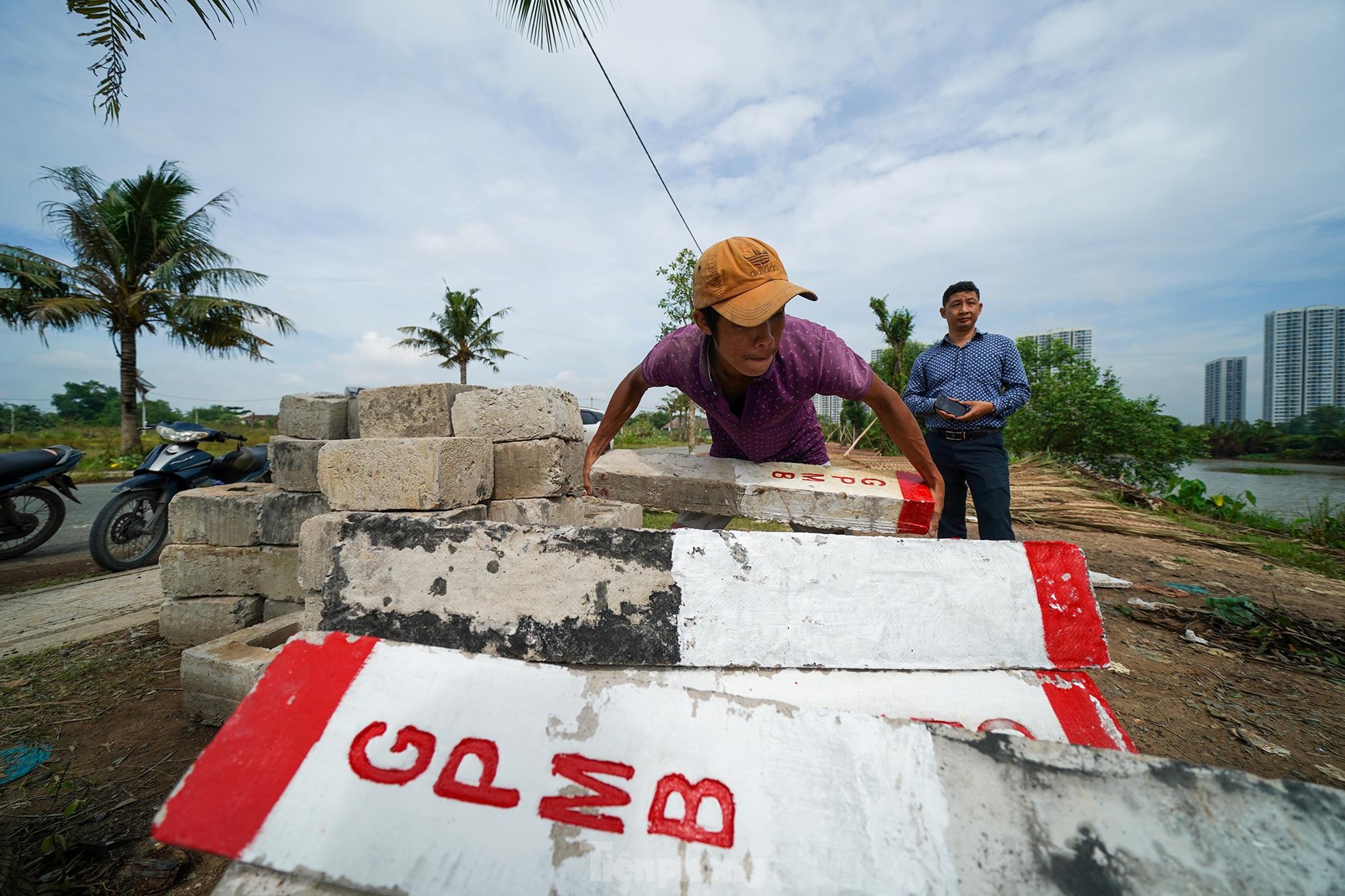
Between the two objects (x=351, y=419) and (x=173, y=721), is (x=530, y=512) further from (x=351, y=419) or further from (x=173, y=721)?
(x=173, y=721)

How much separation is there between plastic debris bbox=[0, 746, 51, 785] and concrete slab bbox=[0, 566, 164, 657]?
51.5 inches

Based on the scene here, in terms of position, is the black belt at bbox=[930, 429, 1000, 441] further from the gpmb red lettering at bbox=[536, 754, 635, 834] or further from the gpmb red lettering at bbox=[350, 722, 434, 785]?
→ the gpmb red lettering at bbox=[350, 722, 434, 785]

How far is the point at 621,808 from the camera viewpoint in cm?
105

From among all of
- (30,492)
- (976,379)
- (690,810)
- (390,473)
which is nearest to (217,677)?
(390,473)

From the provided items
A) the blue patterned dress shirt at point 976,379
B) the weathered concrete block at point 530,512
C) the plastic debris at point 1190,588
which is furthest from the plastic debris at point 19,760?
the plastic debris at point 1190,588

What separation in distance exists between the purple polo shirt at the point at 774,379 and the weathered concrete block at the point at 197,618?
3279mm

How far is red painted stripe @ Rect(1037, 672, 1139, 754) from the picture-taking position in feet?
4.27

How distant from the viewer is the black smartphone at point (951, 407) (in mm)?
2992

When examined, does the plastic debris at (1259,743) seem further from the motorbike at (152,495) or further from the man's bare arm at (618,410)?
the motorbike at (152,495)

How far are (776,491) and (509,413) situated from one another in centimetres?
201

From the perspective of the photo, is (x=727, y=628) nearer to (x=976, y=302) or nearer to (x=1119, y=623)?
(x=976, y=302)

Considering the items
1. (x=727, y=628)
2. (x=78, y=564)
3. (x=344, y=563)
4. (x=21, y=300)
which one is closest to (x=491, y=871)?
(x=727, y=628)

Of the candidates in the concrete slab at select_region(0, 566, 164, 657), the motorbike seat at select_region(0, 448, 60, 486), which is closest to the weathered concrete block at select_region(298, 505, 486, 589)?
the concrete slab at select_region(0, 566, 164, 657)

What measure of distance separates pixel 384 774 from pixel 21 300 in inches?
744
